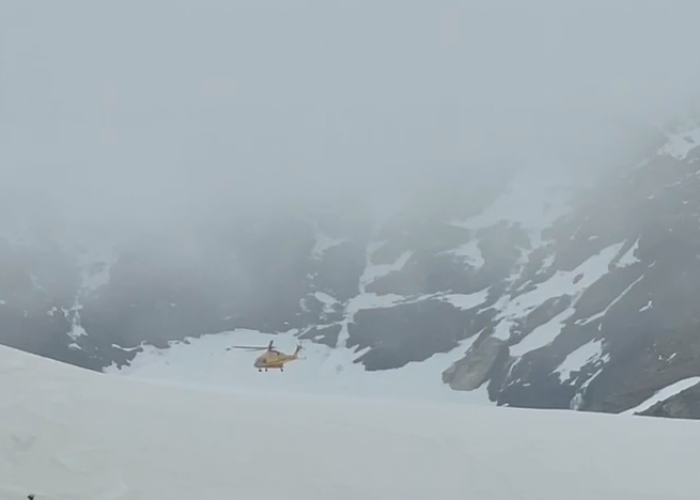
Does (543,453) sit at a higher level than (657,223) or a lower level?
lower

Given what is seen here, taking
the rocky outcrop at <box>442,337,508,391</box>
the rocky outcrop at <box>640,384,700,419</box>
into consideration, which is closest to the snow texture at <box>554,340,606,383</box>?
the rocky outcrop at <box>442,337,508,391</box>

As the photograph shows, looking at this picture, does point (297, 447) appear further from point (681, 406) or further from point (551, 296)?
point (551, 296)

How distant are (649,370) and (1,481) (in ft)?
504

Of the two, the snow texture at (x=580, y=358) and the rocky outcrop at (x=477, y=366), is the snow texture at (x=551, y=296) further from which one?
the snow texture at (x=580, y=358)

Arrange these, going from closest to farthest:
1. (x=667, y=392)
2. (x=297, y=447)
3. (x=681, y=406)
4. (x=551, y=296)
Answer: (x=297, y=447)
(x=681, y=406)
(x=667, y=392)
(x=551, y=296)

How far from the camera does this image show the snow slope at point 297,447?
5.80 meters

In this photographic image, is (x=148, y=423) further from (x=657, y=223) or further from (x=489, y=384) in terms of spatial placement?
(x=657, y=223)

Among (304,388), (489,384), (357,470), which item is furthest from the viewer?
(304,388)

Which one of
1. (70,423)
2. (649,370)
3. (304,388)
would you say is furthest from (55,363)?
(304,388)

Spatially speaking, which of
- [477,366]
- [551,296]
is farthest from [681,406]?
[551,296]

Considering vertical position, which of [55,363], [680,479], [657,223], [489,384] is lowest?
[680,479]

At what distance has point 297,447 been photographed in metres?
6.19

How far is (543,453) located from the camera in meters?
6.39

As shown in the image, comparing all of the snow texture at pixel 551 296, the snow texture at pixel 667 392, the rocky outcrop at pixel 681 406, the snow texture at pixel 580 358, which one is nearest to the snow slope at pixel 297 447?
the rocky outcrop at pixel 681 406
